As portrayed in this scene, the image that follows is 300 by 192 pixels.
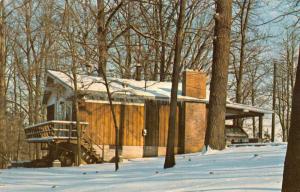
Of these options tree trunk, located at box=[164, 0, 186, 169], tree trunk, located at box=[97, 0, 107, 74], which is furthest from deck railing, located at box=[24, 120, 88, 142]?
tree trunk, located at box=[164, 0, 186, 169]

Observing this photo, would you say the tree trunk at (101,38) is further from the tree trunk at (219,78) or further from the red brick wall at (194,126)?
the red brick wall at (194,126)

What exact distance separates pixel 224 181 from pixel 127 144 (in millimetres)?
19153

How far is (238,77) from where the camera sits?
43.8 metres

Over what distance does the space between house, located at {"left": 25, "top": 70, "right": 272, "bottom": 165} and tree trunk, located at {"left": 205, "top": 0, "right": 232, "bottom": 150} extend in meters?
10.5

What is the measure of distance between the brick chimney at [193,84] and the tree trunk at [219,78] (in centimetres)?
1366

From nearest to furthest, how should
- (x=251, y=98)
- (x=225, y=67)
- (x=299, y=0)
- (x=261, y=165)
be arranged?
(x=261, y=165)
(x=299, y=0)
(x=225, y=67)
(x=251, y=98)

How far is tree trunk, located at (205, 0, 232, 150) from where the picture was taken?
1700 centimetres

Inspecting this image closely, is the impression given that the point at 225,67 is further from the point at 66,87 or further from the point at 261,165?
the point at 66,87

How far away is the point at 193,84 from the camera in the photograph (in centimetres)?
3144

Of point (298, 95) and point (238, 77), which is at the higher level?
point (238, 77)

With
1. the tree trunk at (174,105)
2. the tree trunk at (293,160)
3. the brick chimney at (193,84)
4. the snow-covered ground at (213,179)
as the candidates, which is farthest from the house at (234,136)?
the tree trunk at (293,160)

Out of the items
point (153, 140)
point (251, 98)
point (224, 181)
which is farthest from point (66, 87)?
point (251, 98)

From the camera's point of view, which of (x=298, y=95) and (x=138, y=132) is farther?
(x=138, y=132)

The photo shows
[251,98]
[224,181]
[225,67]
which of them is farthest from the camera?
[251,98]
